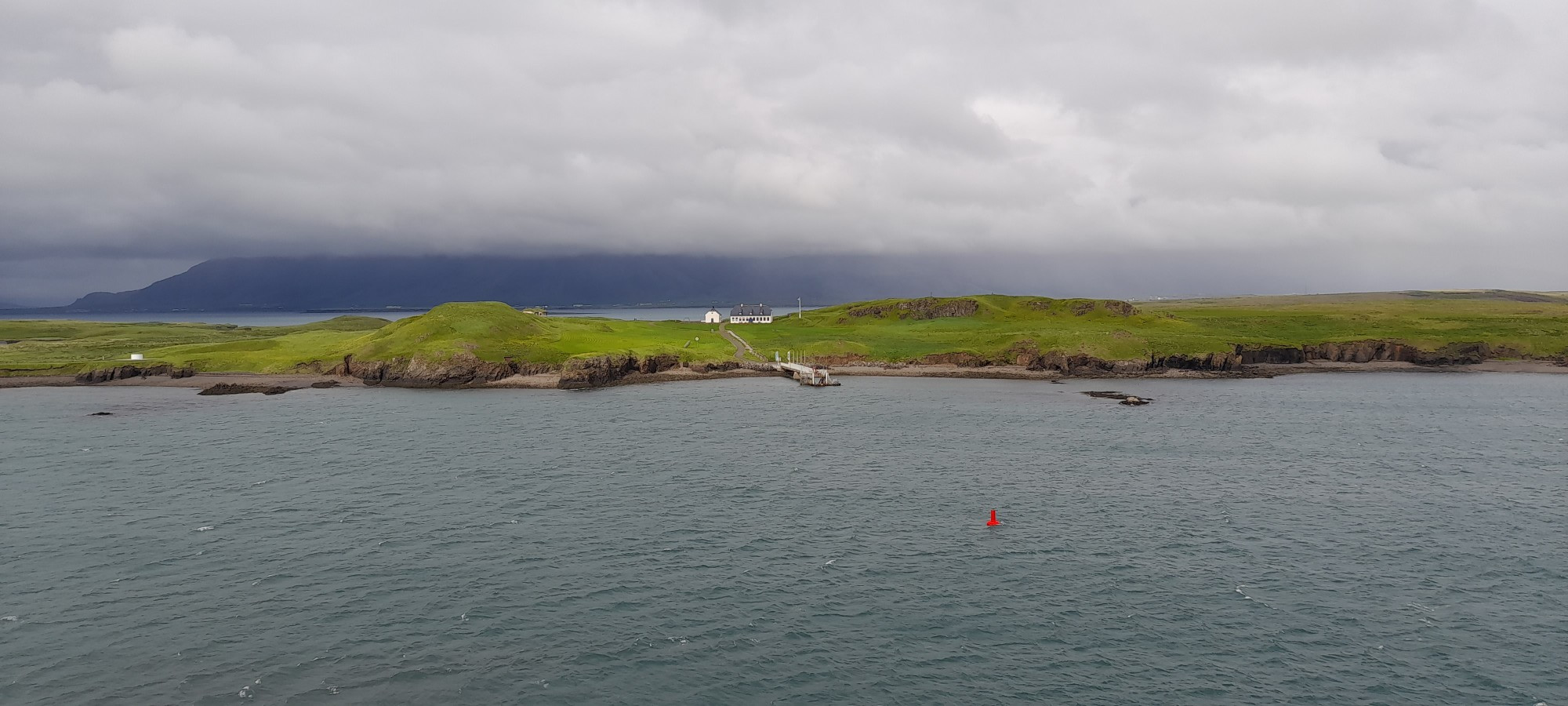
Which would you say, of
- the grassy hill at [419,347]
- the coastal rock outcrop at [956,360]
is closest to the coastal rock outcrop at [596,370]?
the grassy hill at [419,347]

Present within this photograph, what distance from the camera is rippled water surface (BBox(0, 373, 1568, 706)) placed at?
3412 cm

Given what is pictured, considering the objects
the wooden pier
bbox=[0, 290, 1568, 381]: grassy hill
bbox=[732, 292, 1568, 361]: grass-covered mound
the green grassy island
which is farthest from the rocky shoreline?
the wooden pier

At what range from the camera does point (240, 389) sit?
398 feet

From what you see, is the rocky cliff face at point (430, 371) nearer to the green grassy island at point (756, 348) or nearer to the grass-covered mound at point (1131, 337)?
the green grassy island at point (756, 348)

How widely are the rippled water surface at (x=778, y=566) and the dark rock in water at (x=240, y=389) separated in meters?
29.9

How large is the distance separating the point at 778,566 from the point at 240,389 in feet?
368

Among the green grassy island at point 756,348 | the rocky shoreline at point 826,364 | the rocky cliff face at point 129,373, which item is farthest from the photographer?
the green grassy island at point 756,348

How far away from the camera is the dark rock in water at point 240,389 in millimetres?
119062

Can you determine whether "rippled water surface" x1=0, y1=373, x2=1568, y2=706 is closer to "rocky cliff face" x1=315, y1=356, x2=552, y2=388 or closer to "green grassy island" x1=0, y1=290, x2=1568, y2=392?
"rocky cliff face" x1=315, y1=356, x2=552, y2=388

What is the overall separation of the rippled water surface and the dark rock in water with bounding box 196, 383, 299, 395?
29.9 meters

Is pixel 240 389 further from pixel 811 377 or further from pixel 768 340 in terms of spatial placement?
pixel 768 340

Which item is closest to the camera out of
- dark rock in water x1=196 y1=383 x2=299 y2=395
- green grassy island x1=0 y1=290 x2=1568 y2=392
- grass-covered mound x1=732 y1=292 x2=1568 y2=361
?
dark rock in water x1=196 y1=383 x2=299 y2=395

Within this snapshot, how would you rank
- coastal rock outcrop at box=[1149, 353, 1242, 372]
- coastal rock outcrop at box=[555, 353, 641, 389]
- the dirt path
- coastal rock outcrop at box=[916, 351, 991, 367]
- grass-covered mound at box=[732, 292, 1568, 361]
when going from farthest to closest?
the dirt path, grass-covered mound at box=[732, 292, 1568, 361], coastal rock outcrop at box=[916, 351, 991, 367], coastal rock outcrop at box=[1149, 353, 1242, 372], coastal rock outcrop at box=[555, 353, 641, 389]

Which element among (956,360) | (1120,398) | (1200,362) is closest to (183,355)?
(956,360)
